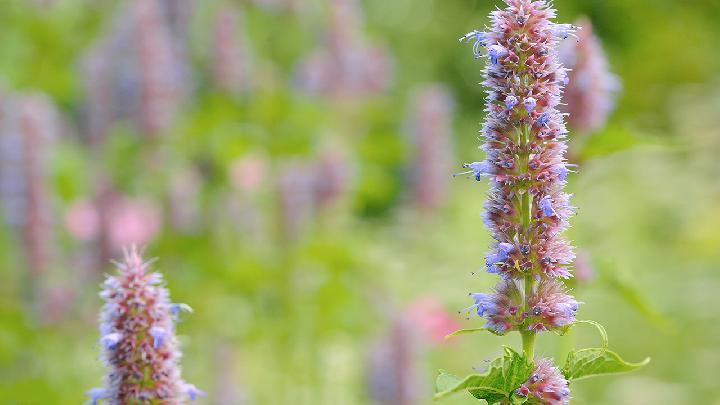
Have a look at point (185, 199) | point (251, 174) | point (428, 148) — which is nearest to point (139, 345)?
point (185, 199)

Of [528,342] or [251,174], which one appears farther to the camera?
[251,174]

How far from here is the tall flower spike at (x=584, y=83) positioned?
2.81m

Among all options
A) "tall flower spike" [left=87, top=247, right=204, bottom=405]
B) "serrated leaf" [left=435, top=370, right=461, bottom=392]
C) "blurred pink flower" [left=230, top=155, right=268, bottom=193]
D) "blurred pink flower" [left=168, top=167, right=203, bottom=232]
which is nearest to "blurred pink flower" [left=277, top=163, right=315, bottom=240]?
"blurred pink flower" [left=230, top=155, right=268, bottom=193]

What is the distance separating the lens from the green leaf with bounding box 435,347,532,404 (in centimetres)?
156

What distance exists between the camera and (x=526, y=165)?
1.64m

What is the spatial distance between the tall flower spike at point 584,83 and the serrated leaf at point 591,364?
1237 millimetres

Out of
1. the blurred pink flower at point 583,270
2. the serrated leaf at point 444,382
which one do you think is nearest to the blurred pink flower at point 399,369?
the blurred pink flower at point 583,270

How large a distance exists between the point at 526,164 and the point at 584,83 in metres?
1.23

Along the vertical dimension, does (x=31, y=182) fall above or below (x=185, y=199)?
below

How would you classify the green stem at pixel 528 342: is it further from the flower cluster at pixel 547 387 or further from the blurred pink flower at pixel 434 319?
the blurred pink flower at pixel 434 319

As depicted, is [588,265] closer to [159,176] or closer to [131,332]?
[131,332]

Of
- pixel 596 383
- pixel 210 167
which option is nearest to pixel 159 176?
pixel 210 167

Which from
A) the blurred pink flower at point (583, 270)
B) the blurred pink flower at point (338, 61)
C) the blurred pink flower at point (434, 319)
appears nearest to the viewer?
the blurred pink flower at point (583, 270)

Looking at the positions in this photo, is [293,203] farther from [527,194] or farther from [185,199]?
[527,194]
